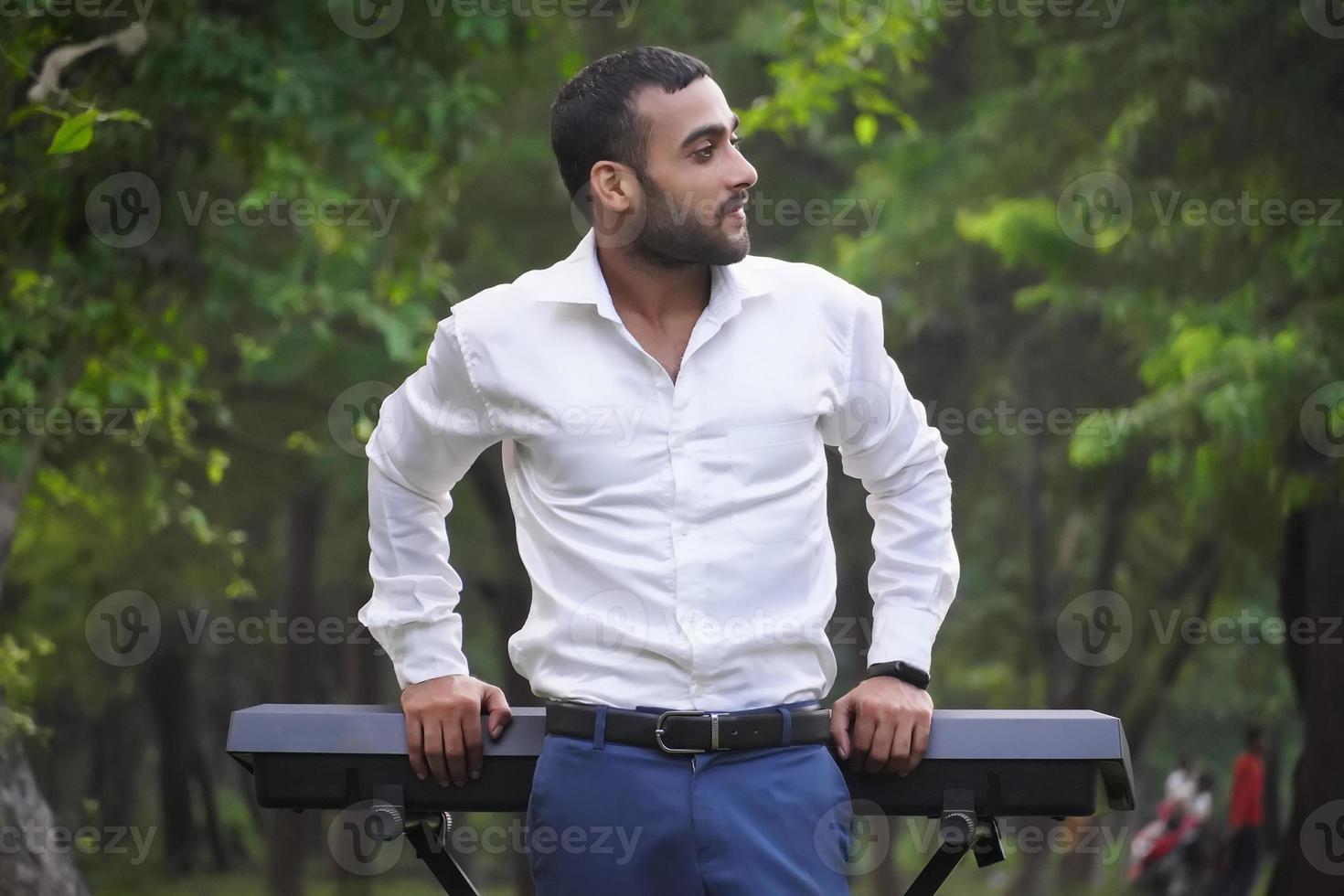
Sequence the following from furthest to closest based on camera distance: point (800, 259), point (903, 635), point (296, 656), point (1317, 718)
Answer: point (296, 656), point (800, 259), point (1317, 718), point (903, 635)

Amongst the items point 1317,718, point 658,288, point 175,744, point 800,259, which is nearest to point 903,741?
point 658,288

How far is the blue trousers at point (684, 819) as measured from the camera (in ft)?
9.53

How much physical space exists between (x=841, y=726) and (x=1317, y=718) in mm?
6927

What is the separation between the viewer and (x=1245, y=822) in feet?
54.3

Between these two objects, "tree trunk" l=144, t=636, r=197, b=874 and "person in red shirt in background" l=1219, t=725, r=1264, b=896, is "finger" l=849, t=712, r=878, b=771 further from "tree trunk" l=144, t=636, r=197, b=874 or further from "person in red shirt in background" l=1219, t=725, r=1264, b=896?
"tree trunk" l=144, t=636, r=197, b=874

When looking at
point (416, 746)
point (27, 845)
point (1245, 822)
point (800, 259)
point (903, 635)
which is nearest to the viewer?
point (416, 746)

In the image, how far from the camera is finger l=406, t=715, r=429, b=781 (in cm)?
302

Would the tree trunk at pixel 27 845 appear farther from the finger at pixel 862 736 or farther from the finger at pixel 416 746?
the finger at pixel 862 736

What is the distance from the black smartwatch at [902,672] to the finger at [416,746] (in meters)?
0.77

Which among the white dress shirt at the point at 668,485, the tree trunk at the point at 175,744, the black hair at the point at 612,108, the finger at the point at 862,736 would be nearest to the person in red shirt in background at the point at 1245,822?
the tree trunk at the point at 175,744

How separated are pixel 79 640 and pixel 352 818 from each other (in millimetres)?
15822

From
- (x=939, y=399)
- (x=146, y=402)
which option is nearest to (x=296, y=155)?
(x=146, y=402)

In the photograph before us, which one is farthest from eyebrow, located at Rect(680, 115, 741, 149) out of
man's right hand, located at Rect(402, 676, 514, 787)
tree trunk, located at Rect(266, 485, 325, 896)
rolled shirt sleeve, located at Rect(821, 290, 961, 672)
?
tree trunk, located at Rect(266, 485, 325, 896)

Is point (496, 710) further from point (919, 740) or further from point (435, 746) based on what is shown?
point (919, 740)
